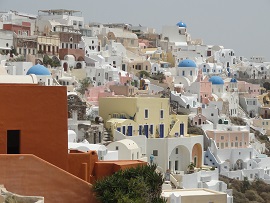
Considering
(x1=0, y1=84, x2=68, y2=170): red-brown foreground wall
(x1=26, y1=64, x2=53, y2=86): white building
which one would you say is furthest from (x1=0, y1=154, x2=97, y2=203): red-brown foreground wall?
(x1=26, y1=64, x2=53, y2=86): white building

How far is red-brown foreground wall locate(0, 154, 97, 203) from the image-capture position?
11.2 metres

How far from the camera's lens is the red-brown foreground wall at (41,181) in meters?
11.2

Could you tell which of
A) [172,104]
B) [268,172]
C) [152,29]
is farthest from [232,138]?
[152,29]

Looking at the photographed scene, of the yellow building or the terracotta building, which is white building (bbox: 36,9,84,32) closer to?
the yellow building

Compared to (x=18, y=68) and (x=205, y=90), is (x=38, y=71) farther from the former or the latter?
(x=205, y=90)

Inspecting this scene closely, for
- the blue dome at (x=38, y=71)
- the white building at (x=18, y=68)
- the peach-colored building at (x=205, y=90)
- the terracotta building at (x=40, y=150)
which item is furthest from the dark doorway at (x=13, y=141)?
the peach-colored building at (x=205, y=90)

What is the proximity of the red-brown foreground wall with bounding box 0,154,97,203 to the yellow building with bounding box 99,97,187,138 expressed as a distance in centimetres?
1946

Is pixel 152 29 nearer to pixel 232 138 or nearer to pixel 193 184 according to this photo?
pixel 232 138

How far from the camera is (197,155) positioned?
111 ft

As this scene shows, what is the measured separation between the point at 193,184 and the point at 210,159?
8.09m

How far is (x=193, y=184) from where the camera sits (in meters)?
29.2

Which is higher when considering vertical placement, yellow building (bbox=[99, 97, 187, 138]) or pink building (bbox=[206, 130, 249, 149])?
yellow building (bbox=[99, 97, 187, 138])

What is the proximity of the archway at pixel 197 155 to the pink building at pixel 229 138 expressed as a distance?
15.7ft

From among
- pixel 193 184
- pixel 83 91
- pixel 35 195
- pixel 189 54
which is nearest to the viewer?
pixel 35 195
